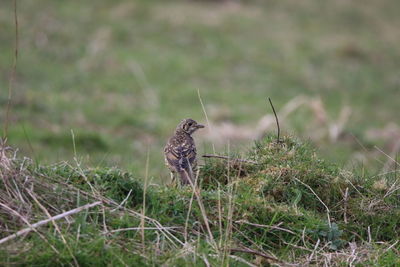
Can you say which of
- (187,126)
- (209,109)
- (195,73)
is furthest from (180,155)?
(195,73)

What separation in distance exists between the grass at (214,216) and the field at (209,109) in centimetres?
2

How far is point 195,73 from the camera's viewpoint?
72.2 feet

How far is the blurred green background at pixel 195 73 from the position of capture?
17.2 m

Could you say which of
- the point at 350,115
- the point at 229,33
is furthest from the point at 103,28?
the point at 350,115

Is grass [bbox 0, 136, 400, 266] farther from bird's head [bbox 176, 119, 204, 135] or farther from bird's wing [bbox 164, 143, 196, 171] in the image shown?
bird's head [bbox 176, 119, 204, 135]

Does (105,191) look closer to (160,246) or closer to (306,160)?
(160,246)

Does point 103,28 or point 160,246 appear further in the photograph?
point 103,28

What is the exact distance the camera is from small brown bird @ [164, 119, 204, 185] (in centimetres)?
740

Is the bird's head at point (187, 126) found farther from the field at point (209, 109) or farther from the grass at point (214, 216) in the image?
the grass at point (214, 216)

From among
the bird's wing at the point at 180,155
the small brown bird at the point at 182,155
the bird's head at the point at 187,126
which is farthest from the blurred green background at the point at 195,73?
the bird's wing at the point at 180,155

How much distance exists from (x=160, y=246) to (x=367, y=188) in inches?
88.7

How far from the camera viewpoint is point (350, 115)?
20453 mm

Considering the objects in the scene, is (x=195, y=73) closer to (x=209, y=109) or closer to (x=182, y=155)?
(x=209, y=109)

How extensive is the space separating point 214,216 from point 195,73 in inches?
632
